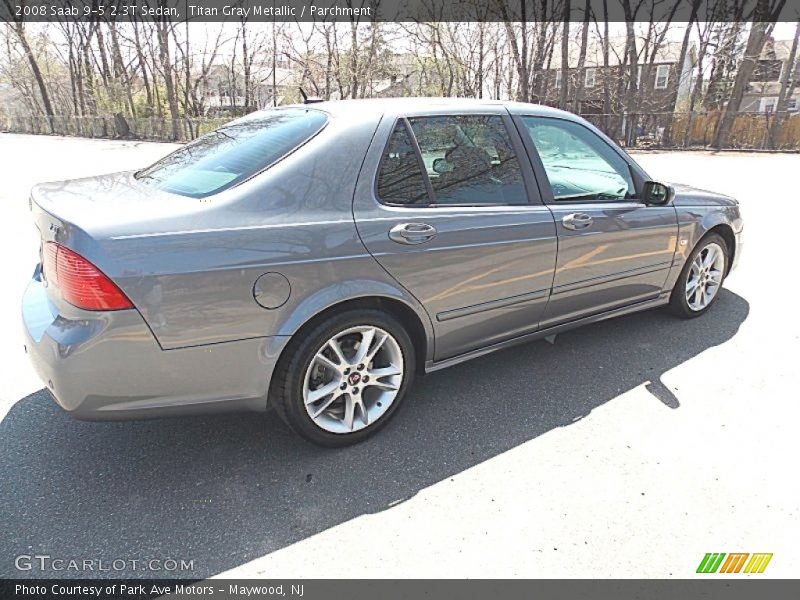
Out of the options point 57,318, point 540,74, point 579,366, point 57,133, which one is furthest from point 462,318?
point 57,133

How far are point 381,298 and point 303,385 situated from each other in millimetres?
560

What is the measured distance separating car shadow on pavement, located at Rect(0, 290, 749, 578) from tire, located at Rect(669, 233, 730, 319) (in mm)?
871

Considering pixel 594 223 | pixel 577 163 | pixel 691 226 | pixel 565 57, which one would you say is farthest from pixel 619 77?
pixel 594 223

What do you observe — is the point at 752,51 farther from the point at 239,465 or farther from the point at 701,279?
the point at 239,465

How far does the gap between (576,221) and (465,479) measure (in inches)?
65.1

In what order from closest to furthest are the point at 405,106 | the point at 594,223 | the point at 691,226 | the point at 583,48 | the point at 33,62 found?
the point at 405,106, the point at 594,223, the point at 691,226, the point at 583,48, the point at 33,62

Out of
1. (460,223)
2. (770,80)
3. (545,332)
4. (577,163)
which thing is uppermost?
(770,80)

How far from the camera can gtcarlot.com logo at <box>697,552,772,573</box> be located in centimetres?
204

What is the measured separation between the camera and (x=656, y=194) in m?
3.56

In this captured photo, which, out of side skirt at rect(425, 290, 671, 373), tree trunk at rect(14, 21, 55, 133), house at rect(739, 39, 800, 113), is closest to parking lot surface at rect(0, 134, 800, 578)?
side skirt at rect(425, 290, 671, 373)

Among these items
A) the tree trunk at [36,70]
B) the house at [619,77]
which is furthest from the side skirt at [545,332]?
the tree trunk at [36,70]

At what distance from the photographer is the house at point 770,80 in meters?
29.2

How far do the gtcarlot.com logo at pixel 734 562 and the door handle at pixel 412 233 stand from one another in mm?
1797

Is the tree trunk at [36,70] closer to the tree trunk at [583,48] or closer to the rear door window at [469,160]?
the tree trunk at [583,48]
